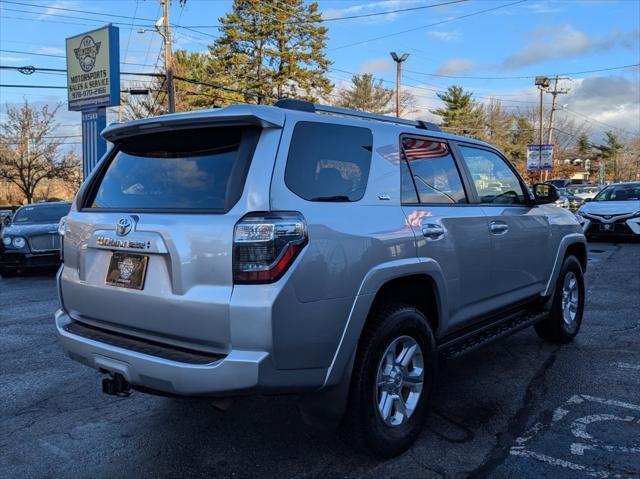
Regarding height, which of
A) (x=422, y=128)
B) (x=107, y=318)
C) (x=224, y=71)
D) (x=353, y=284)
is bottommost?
(x=107, y=318)

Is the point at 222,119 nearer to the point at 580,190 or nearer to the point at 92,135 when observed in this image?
the point at 92,135

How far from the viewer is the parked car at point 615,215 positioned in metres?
14.3

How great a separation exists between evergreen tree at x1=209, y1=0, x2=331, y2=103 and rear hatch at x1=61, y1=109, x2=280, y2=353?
3667cm

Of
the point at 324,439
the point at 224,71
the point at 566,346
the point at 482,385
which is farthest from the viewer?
the point at 224,71

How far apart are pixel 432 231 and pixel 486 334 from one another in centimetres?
118

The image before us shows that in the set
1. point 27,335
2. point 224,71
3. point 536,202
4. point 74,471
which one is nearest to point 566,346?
point 536,202

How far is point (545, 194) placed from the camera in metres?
5.25

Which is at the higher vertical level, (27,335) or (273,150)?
(273,150)

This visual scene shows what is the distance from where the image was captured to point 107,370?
3.00 meters

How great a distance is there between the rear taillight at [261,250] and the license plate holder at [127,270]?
1.84ft

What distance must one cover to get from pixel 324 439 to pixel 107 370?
136 centimetres

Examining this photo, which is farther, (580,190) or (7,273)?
(580,190)

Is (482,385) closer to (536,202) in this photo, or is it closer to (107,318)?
(536,202)

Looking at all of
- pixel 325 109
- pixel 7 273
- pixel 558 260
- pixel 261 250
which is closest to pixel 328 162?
pixel 325 109
